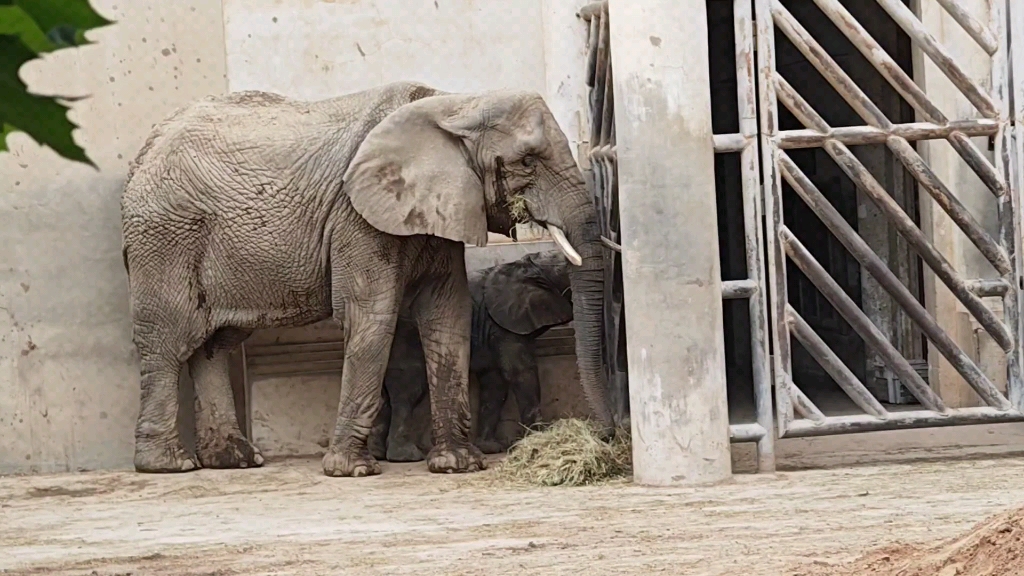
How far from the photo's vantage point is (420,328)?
738 centimetres

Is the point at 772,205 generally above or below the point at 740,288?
above

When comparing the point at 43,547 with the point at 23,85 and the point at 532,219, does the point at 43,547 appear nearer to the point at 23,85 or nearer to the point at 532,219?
the point at 532,219

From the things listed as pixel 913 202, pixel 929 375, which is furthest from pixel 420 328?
pixel 913 202

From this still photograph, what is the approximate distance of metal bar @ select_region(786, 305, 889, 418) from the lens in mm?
6371

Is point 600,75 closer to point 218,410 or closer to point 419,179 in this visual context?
point 419,179

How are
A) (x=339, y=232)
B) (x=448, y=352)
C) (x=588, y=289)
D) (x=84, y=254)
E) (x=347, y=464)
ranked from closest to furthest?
(x=588, y=289) < (x=347, y=464) < (x=339, y=232) < (x=448, y=352) < (x=84, y=254)

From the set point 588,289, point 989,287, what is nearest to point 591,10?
point 588,289

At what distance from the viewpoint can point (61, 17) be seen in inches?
17.4

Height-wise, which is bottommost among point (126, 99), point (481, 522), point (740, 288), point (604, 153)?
point (481, 522)

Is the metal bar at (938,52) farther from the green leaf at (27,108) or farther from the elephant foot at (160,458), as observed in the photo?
the green leaf at (27,108)

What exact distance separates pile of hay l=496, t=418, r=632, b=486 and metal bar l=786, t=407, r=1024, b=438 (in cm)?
81

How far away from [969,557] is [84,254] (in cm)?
576

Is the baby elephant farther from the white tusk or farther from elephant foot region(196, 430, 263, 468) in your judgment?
the white tusk

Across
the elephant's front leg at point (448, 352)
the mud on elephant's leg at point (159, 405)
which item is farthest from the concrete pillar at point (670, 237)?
the mud on elephant's leg at point (159, 405)
